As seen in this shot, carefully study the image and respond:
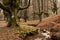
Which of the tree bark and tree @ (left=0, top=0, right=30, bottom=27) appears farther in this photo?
the tree bark

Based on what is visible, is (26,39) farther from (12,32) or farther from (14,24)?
(14,24)

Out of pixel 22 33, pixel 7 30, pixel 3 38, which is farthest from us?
pixel 7 30

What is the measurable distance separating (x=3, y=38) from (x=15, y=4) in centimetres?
440

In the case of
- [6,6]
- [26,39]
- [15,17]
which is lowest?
[26,39]

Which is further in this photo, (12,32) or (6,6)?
(6,6)

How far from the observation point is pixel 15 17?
16.3 meters

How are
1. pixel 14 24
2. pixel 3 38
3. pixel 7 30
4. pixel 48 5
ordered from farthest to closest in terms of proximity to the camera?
pixel 48 5, pixel 14 24, pixel 7 30, pixel 3 38

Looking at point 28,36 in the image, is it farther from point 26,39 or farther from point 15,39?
point 15,39

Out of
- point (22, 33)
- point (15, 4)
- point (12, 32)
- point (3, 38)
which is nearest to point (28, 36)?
point (22, 33)

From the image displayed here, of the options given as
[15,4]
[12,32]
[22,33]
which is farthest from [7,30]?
[15,4]

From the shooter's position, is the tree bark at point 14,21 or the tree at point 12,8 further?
the tree bark at point 14,21

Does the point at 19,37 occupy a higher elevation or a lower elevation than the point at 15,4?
lower

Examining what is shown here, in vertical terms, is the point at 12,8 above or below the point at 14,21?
above

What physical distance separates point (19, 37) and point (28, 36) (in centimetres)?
109
